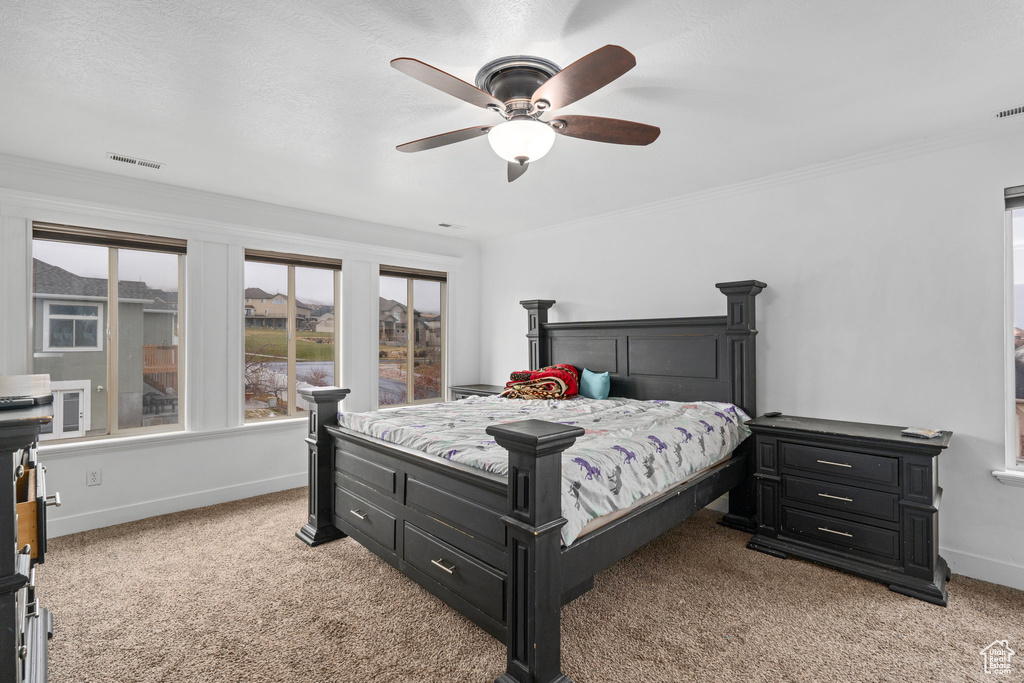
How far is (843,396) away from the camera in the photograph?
320cm

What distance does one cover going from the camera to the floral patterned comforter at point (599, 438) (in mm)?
2014

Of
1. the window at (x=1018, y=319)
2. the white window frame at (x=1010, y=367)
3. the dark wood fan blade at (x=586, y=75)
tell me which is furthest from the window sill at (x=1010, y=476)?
the dark wood fan blade at (x=586, y=75)

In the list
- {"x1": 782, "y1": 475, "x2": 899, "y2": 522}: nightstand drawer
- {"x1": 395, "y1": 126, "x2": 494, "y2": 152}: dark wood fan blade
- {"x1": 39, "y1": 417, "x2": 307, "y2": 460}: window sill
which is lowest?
{"x1": 782, "y1": 475, "x2": 899, "y2": 522}: nightstand drawer

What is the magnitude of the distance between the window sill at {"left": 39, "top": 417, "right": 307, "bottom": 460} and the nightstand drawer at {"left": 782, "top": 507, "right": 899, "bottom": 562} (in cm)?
395

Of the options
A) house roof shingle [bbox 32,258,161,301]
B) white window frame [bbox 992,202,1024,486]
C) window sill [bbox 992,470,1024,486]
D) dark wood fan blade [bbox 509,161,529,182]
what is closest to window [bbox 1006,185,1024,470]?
white window frame [bbox 992,202,1024,486]

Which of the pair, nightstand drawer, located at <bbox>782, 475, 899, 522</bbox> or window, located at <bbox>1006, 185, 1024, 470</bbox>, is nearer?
nightstand drawer, located at <bbox>782, 475, 899, 522</bbox>

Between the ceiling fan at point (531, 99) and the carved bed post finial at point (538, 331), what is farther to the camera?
the carved bed post finial at point (538, 331)

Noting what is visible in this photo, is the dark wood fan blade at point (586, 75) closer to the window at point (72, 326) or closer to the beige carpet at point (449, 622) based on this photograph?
the beige carpet at point (449, 622)

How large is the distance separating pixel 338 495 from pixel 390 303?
2.55 m

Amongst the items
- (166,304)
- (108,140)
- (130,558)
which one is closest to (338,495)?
(130,558)

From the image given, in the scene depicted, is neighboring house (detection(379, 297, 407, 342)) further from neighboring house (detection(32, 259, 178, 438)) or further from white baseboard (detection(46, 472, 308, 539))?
neighboring house (detection(32, 259, 178, 438))

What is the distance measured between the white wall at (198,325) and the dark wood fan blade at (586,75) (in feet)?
10.5

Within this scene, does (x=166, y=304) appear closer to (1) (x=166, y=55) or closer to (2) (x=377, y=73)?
(1) (x=166, y=55)

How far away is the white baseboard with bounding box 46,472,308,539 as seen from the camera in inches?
129
